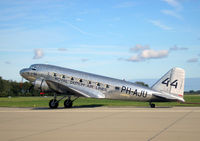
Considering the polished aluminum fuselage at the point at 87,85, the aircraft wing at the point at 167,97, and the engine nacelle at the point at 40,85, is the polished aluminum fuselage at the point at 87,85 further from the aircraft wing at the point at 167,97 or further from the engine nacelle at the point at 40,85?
the aircraft wing at the point at 167,97

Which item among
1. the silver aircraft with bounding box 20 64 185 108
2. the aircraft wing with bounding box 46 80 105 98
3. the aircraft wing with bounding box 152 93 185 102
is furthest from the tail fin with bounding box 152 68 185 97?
→ the aircraft wing with bounding box 46 80 105 98

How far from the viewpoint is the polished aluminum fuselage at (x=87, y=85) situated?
28133 millimetres

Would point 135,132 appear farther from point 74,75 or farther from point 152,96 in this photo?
point 74,75

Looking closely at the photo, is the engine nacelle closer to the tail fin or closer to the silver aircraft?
the silver aircraft

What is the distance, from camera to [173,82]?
26938mm

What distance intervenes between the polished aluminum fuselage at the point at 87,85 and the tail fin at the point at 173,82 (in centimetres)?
116

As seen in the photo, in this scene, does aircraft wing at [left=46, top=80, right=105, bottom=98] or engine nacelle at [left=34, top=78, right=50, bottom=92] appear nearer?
aircraft wing at [left=46, top=80, right=105, bottom=98]

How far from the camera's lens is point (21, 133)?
11.7 meters

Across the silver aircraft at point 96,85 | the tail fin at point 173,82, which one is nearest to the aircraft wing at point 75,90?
the silver aircraft at point 96,85

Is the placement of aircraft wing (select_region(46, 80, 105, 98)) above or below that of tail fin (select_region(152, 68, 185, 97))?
below

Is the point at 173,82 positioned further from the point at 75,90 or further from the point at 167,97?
the point at 75,90

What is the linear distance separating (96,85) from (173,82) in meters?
8.06

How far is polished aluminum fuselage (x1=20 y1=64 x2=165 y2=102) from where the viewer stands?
92.3 ft

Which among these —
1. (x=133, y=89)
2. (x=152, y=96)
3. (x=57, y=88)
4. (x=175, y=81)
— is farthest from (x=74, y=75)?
(x=175, y=81)
